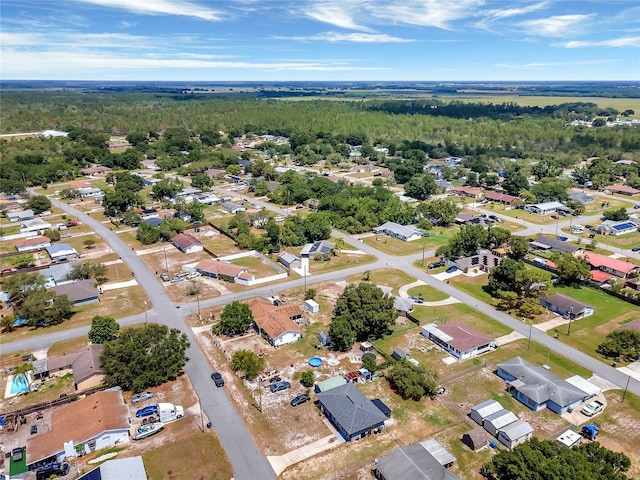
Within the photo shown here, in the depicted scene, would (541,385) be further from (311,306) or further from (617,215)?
(617,215)

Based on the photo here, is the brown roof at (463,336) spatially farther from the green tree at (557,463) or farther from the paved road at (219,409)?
the paved road at (219,409)

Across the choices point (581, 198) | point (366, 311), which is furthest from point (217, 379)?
point (581, 198)

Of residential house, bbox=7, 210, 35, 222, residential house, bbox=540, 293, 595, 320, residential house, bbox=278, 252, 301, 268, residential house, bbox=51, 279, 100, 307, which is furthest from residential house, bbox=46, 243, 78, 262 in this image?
residential house, bbox=540, 293, 595, 320

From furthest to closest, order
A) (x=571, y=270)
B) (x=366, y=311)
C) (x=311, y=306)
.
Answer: (x=571, y=270), (x=311, y=306), (x=366, y=311)

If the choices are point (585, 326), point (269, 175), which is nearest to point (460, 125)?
point (269, 175)

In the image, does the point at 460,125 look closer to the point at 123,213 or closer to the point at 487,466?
the point at 123,213

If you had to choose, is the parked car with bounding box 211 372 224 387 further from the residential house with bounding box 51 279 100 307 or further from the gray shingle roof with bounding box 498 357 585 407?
the gray shingle roof with bounding box 498 357 585 407
